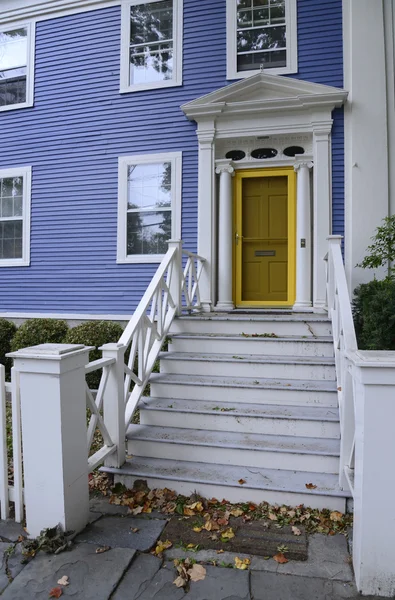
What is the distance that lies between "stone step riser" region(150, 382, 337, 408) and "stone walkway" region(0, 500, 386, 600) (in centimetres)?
130

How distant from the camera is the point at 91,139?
7184mm

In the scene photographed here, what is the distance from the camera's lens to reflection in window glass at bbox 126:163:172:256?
683cm

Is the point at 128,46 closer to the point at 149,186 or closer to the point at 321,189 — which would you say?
the point at 149,186

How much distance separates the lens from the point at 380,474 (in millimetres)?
2100

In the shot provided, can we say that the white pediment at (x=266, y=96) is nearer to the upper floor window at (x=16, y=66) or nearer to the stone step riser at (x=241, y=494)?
the upper floor window at (x=16, y=66)

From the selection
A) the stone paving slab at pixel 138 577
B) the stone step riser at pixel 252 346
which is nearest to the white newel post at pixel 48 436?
the stone paving slab at pixel 138 577

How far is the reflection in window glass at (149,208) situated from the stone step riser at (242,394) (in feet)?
10.8

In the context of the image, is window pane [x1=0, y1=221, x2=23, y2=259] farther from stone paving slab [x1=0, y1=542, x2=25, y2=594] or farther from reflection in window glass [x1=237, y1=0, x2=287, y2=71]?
stone paving slab [x1=0, y1=542, x2=25, y2=594]

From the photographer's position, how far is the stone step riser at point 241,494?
9.30ft

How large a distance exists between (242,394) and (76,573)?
2030 mm

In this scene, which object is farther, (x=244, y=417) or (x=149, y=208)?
(x=149, y=208)

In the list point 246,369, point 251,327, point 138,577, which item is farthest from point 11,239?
point 138,577

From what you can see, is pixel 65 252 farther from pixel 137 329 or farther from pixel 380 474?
pixel 380 474

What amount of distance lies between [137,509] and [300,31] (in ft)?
22.3
